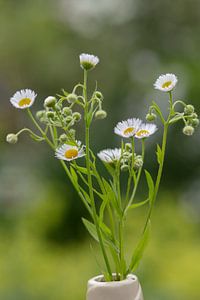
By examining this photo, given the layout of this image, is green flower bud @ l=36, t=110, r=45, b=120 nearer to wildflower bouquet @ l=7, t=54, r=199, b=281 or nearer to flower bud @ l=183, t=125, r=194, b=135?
wildflower bouquet @ l=7, t=54, r=199, b=281

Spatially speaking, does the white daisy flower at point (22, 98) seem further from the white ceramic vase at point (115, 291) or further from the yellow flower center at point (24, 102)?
the white ceramic vase at point (115, 291)

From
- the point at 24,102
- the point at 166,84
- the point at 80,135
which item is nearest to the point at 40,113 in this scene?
the point at 24,102

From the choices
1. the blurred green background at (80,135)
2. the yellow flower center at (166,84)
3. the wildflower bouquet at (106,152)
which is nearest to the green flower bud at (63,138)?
the wildflower bouquet at (106,152)

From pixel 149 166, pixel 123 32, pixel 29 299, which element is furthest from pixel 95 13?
pixel 29 299

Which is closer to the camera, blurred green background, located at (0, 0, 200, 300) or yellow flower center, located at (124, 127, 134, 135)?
yellow flower center, located at (124, 127, 134, 135)

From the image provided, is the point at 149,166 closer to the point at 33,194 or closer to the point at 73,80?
the point at 33,194

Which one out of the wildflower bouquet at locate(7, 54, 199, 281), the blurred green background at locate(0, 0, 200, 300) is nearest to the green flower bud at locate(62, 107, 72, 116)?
the wildflower bouquet at locate(7, 54, 199, 281)

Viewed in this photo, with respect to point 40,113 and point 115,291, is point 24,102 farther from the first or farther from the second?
point 115,291

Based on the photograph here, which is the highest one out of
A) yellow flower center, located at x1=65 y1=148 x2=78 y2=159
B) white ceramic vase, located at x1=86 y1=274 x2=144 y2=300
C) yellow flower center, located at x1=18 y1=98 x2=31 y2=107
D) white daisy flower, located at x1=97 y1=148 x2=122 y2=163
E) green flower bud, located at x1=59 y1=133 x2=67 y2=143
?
yellow flower center, located at x1=18 y1=98 x2=31 y2=107
